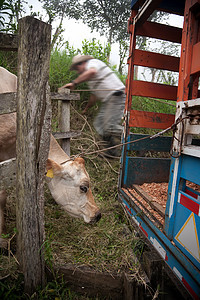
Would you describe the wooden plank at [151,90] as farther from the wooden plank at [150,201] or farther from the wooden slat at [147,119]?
the wooden plank at [150,201]

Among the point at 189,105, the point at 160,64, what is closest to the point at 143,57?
the point at 160,64

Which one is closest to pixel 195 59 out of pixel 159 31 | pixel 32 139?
pixel 32 139

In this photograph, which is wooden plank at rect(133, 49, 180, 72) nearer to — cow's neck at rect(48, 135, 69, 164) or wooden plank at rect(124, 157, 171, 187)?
wooden plank at rect(124, 157, 171, 187)

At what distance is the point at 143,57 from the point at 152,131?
2.59 meters

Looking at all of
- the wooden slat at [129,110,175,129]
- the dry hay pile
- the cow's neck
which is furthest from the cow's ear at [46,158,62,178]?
the wooden slat at [129,110,175,129]

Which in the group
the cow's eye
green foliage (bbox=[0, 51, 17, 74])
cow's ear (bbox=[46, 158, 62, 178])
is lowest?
the cow's eye

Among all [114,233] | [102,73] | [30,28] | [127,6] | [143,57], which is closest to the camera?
[30,28]

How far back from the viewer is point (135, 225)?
9.05 ft

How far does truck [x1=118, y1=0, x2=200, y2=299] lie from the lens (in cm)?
171

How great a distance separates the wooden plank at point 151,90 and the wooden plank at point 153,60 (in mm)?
263

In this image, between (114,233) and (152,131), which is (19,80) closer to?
(114,233)

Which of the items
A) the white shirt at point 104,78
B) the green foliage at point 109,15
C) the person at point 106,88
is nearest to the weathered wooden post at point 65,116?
the person at point 106,88

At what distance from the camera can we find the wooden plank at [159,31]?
3.34 meters

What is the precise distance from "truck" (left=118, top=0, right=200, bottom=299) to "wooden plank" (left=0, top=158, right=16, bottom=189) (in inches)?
50.5
